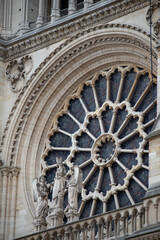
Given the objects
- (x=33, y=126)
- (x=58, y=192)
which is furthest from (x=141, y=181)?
(x=33, y=126)

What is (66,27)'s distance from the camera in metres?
23.4

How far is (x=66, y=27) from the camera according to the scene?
23438 mm

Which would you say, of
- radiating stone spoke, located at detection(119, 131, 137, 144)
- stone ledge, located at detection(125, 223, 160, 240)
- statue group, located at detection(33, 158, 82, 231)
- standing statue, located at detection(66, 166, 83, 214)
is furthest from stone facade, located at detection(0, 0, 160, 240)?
stone ledge, located at detection(125, 223, 160, 240)

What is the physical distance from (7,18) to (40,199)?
612 centimetres

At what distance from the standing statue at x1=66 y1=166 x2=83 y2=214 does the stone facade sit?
0.87 metres

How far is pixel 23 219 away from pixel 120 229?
162 inches

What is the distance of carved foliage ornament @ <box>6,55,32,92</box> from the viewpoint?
2408 centimetres

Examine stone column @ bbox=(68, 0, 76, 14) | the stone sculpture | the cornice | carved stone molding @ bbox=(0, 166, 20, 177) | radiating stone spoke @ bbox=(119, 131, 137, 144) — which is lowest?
the stone sculpture

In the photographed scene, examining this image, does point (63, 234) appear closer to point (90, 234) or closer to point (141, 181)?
point (90, 234)

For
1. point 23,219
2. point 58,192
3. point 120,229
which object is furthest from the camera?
point 23,219

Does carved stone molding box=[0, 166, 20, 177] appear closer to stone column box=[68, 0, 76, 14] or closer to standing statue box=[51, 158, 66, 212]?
standing statue box=[51, 158, 66, 212]

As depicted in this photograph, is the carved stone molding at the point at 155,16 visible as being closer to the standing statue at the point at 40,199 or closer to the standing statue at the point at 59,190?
the standing statue at the point at 59,190

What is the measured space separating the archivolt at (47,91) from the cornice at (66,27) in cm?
26

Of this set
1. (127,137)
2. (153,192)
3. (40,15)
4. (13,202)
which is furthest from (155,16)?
(13,202)
